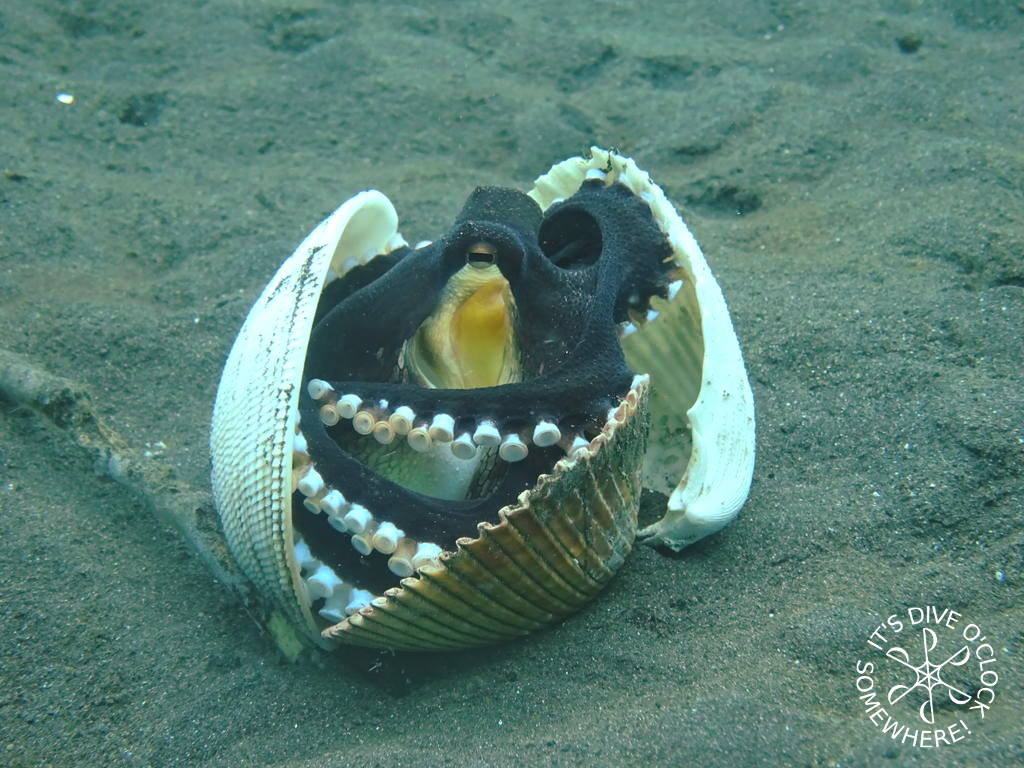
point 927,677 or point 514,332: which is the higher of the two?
point 514,332

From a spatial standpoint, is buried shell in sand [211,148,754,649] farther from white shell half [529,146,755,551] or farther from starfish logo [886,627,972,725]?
starfish logo [886,627,972,725]

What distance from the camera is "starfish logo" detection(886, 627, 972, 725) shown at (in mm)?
1946

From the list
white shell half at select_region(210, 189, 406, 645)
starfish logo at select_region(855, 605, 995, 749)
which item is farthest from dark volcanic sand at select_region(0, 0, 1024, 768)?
white shell half at select_region(210, 189, 406, 645)

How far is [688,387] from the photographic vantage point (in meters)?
2.95

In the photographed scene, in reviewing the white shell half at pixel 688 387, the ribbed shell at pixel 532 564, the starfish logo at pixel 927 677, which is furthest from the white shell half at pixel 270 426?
the starfish logo at pixel 927 677

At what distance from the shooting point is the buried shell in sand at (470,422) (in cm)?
216

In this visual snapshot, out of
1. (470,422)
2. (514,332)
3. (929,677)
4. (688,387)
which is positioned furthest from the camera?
(688,387)

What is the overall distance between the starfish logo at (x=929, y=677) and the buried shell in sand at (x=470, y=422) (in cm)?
62

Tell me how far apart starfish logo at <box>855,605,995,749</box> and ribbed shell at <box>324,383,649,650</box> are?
0.71 metres

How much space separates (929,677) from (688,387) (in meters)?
1.23

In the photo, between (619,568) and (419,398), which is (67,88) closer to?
(419,398)

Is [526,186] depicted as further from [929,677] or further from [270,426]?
[929,677]

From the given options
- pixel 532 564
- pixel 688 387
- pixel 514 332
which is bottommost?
pixel 688 387

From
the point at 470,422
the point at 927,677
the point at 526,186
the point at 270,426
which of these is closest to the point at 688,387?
the point at 470,422
